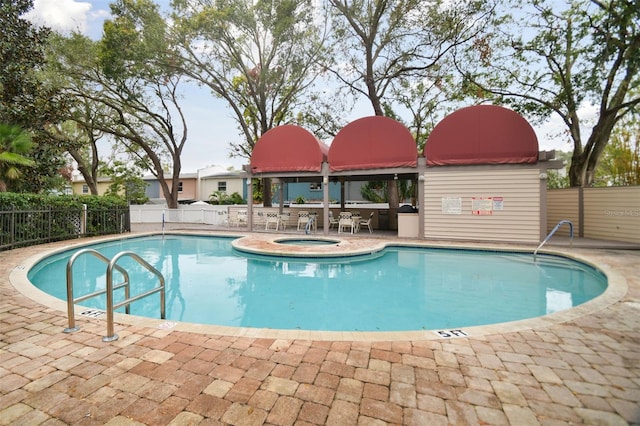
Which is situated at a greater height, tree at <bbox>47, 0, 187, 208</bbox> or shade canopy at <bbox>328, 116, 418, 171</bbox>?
tree at <bbox>47, 0, 187, 208</bbox>

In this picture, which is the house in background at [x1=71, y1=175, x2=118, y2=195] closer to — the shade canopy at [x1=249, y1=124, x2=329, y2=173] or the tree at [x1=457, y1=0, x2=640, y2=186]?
the shade canopy at [x1=249, y1=124, x2=329, y2=173]

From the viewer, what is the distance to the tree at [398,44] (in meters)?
15.1

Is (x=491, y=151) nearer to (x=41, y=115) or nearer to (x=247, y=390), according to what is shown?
(x=247, y=390)

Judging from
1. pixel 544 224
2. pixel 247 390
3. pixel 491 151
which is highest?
pixel 491 151

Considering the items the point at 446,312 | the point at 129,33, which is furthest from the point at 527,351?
the point at 129,33

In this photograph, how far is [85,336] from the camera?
3451 millimetres

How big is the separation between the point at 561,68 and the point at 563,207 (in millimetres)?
6549

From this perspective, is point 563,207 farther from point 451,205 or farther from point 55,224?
point 55,224

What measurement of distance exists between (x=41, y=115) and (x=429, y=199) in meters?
16.3

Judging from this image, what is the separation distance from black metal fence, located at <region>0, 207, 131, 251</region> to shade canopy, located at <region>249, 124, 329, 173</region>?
22.2 ft

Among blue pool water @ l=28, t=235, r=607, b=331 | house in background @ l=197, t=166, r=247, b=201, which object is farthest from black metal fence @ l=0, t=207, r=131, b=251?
house in background @ l=197, t=166, r=247, b=201

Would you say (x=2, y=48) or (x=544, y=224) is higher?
(x=2, y=48)

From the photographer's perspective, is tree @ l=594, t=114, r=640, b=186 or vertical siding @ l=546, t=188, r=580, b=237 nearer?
vertical siding @ l=546, t=188, r=580, b=237

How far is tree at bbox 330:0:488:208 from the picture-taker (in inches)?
596
